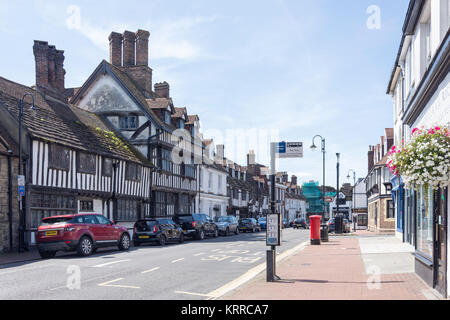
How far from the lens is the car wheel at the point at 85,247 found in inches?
669

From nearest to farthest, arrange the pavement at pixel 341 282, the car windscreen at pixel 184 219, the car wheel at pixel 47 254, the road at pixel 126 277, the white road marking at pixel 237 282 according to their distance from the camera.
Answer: the pavement at pixel 341 282 < the road at pixel 126 277 < the white road marking at pixel 237 282 < the car wheel at pixel 47 254 < the car windscreen at pixel 184 219

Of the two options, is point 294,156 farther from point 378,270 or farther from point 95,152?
point 95,152

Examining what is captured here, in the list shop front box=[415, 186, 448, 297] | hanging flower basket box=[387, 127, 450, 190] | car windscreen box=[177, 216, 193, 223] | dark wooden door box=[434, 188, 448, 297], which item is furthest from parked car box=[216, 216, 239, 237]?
hanging flower basket box=[387, 127, 450, 190]

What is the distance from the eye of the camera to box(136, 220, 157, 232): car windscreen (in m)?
22.8

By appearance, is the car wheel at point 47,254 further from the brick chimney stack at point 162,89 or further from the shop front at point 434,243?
the brick chimney stack at point 162,89

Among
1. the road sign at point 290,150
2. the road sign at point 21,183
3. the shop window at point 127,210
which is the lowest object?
the shop window at point 127,210

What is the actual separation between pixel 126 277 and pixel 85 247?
652cm

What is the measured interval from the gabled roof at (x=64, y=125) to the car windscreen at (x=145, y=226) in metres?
5.12

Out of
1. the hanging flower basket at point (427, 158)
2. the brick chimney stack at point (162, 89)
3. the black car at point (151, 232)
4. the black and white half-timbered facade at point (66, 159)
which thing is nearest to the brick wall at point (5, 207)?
the black and white half-timbered facade at point (66, 159)

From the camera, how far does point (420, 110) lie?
37.7 ft

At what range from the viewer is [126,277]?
37.7ft

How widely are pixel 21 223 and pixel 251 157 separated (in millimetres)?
54343

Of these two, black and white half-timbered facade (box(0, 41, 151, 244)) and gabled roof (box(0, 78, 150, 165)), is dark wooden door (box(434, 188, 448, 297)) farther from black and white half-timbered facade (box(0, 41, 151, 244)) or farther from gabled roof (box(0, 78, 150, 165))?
gabled roof (box(0, 78, 150, 165))

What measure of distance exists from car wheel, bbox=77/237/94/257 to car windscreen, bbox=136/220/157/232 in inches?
204
